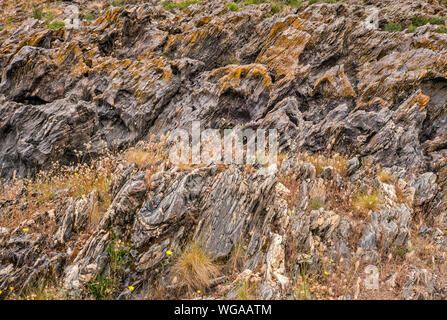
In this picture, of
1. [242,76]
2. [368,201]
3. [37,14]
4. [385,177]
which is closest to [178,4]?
[37,14]

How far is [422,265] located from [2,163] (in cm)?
1296

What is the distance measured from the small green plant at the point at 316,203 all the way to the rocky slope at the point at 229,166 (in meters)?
0.03

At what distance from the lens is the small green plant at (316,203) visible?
652cm

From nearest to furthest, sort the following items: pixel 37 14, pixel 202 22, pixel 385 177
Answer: pixel 385 177, pixel 202 22, pixel 37 14

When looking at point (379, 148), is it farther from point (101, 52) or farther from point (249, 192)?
point (101, 52)

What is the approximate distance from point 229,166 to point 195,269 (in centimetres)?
234

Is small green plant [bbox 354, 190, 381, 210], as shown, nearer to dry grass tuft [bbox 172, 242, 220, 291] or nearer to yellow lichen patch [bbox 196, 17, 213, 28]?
dry grass tuft [bbox 172, 242, 220, 291]

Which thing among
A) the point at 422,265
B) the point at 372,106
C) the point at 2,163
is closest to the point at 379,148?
the point at 372,106

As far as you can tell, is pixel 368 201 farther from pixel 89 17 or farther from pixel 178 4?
pixel 89 17

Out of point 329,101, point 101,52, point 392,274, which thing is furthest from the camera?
point 101,52

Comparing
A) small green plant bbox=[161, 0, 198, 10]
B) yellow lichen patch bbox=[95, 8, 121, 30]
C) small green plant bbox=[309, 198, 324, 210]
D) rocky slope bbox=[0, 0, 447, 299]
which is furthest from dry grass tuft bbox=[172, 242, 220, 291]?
small green plant bbox=[161, 0, 198, 10]

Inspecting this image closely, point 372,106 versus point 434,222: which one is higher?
point 372,106

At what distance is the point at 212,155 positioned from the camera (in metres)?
7.54

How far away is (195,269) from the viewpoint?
4.77 metres
